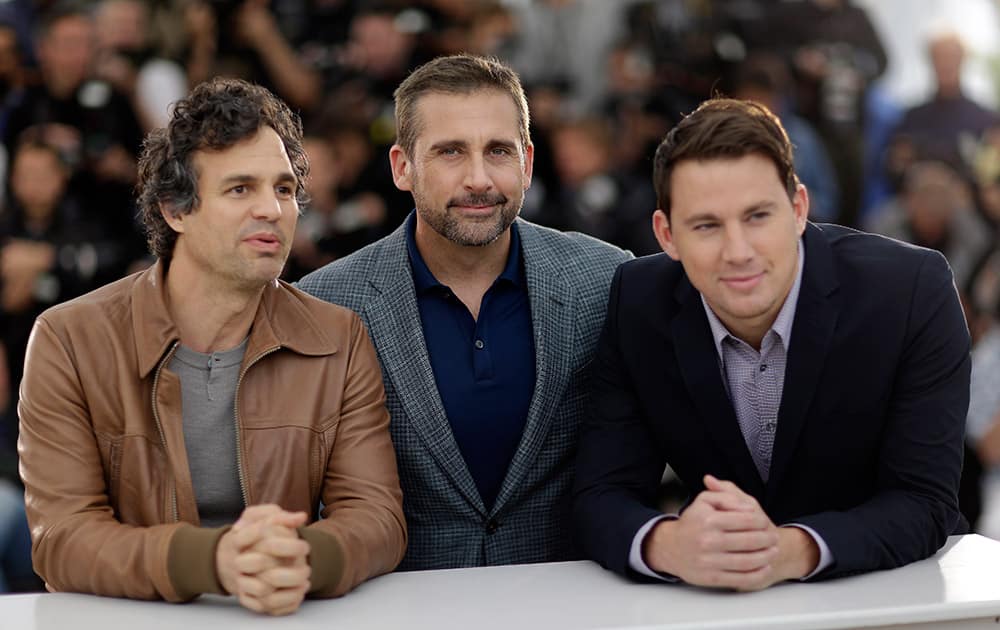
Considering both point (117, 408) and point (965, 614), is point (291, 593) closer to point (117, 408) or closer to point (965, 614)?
point (117, 408)

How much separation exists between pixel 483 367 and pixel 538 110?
2.40 m

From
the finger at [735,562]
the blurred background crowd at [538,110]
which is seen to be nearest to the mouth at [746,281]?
the finger at [735,562]

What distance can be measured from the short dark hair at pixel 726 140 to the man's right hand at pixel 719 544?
55 centimetres

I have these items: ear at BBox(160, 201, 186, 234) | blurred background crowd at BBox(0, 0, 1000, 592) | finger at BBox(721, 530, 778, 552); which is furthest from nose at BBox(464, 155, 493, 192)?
blurred background crowd at BBox(0, 0, 1000, 592)

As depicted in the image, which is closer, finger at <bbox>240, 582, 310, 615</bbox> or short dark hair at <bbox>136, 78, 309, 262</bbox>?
finger at <bbox>240, 582, 310, 615</bbox>

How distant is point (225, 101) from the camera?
2139 millimetres

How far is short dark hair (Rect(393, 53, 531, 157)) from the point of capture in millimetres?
2465

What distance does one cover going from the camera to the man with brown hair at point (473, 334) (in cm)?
243

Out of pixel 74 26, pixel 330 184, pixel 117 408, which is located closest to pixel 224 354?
pixel 117 408

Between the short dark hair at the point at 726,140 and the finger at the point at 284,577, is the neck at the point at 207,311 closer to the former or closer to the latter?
the finger at the point at 284,577

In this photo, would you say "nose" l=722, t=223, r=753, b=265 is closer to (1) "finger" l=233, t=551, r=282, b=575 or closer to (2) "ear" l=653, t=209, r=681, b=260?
(2) "ear" l=653, t=209, r=681, b=260

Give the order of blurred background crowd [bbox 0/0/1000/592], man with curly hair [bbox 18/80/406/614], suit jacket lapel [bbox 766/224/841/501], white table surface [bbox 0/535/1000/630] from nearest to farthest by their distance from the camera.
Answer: white table surface [bbox 0/535/1000/630] → man with curly hair [bbox 18/80/406/614] → suit jacket lapel [bbox 766/224/841/501] → blurred background crowd [bbox 0/0/1000/592]

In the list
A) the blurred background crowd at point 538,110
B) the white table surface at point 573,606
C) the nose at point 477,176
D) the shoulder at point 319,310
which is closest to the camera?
the white table surface at point 573,606

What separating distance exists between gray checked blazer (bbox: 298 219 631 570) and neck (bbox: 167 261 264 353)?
1.17 ft
